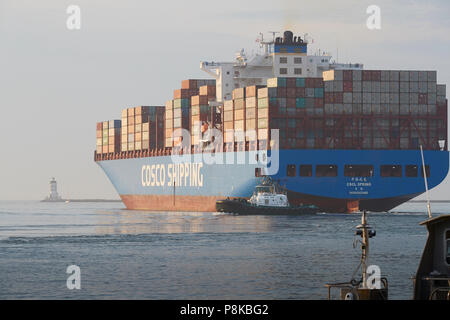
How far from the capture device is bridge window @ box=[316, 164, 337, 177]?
90562 millimetres

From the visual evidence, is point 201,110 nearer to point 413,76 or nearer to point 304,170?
point 304,170

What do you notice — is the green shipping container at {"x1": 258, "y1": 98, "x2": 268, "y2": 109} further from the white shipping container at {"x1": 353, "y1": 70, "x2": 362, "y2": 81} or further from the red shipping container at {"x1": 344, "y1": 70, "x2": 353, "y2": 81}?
the white shipping container at {"x1": 353, "y1": 70, "x2": 362, "y2": 81}

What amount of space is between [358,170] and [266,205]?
10.5 m

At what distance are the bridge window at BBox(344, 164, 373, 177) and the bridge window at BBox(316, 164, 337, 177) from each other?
124 cm

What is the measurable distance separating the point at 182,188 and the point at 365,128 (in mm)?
31146

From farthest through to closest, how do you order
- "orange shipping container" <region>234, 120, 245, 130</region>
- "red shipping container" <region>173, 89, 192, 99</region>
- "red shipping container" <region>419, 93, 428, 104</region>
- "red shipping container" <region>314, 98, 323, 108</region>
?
1. "red shipping container" <region>173, 89, 192, 99</region>
2. "orange shipping container" <region>234, 120, 245, 130</region>
3. "red shipping container" <region>419, 93, 428, 104</region>
4. "red shipping container" <region>314, 98, 323, 108</region>

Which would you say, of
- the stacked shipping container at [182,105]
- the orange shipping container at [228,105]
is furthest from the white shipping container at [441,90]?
the stacked shipping container at [182,105]

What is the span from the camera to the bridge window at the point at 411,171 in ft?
302

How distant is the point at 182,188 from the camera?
11431 cm

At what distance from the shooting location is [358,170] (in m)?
91.2

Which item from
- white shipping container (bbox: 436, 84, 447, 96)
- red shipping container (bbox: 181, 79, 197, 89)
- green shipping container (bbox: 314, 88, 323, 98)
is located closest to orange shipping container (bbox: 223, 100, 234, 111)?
green shipping container (bbox: 314, 88, 323, 98)

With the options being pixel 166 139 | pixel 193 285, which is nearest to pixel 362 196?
pixel 166 139

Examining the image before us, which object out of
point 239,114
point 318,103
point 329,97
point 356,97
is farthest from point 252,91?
point 356,97
